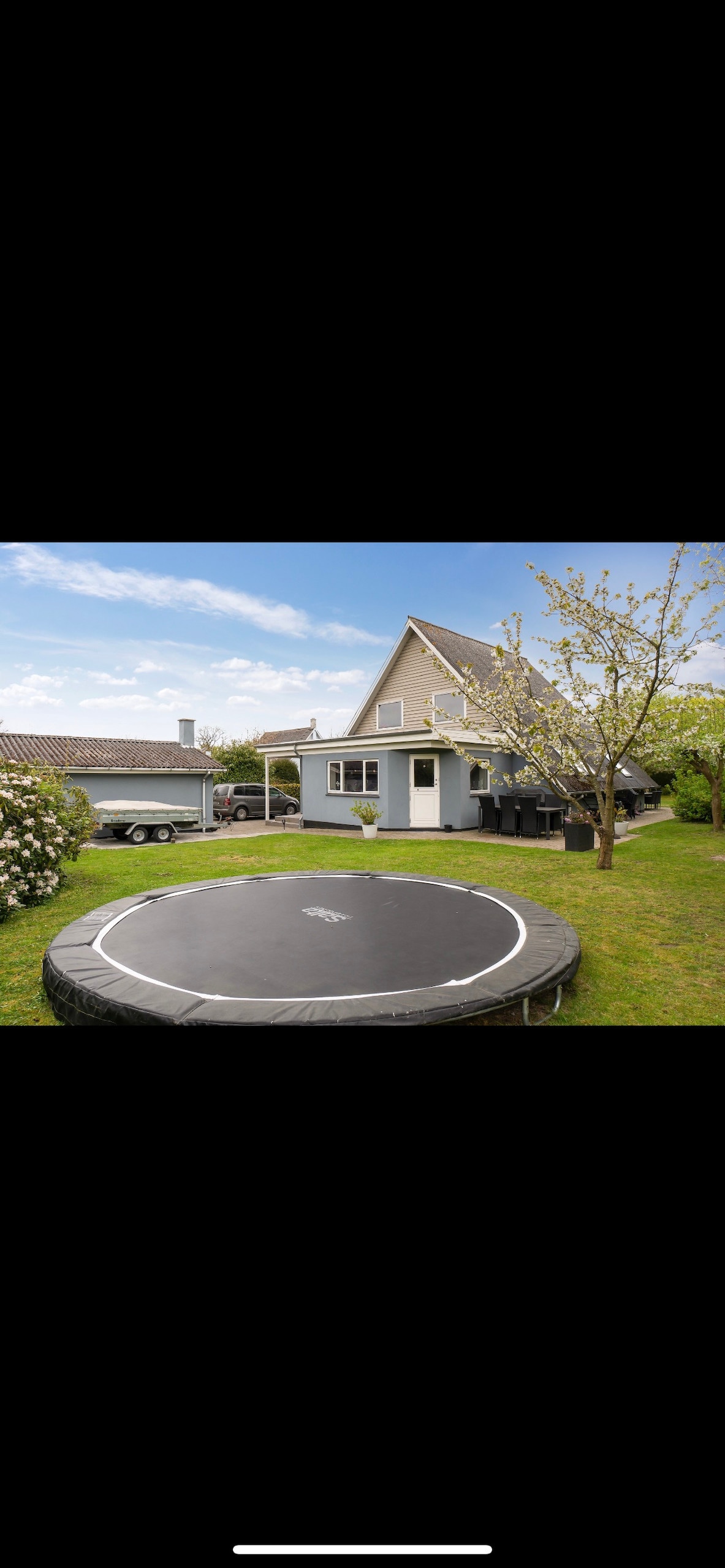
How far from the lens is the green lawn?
230 centimetres

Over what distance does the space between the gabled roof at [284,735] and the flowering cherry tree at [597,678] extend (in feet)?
30.9

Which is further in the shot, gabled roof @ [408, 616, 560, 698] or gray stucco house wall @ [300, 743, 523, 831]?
gabled roof @ [408, 616, 560, 698]

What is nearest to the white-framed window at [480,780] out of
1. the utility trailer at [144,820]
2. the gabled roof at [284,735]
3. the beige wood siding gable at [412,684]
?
the beige wood siding gable at [412,684]

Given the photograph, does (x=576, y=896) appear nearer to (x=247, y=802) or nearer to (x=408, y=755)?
(x=408, y=755)

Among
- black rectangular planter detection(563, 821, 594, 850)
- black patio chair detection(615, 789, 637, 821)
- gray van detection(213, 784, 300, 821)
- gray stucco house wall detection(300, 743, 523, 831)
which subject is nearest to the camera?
black rectangular planter detection(563, 821, 594, 850)

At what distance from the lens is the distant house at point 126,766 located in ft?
23.6

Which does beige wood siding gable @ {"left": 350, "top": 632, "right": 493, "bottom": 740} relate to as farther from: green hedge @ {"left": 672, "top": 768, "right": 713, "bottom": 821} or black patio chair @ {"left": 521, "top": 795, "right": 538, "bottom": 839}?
green hedge @ {"left": 672, "top": 768, "right": 713, "bottom": 821}

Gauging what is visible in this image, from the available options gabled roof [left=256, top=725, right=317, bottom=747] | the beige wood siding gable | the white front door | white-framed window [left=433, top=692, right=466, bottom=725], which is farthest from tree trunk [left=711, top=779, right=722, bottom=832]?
gabled roof [left=256, top=725, right=317, bottom=747]

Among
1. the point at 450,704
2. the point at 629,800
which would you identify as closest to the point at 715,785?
the point at 629,800

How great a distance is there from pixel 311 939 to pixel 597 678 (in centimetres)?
295

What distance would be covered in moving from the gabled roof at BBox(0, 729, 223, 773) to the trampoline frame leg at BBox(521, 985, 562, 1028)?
6277mm
